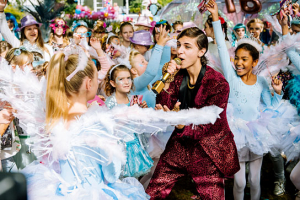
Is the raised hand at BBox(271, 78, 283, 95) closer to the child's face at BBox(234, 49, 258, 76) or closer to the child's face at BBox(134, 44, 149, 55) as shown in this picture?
the child's face at BBox(234, 49, 258, 76)

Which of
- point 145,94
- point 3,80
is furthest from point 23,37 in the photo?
point 3,80

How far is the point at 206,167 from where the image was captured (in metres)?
2.43

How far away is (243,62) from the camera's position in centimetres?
310

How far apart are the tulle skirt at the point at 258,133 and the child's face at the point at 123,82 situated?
1.02 meters

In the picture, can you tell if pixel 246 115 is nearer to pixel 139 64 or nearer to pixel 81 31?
pixel 139 64

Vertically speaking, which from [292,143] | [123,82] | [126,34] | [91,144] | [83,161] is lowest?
[292,143]

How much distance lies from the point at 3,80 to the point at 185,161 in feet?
4.87

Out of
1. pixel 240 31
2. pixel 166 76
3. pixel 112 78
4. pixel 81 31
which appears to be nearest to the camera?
pixel 166 76

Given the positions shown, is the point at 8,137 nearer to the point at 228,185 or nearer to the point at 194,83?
the point at 194,83

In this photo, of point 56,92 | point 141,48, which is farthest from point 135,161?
point 141,48

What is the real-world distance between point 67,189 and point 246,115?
190 centimetres

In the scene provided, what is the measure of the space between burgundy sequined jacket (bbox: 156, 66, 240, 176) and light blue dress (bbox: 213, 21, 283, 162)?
564 millimetres

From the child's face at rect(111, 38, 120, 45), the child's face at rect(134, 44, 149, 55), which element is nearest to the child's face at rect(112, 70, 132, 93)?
the child's face at rect(134, 44, 149, 55)

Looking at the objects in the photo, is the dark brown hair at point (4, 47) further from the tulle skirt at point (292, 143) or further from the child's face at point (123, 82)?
the tulle skirt at point (292, 143)
